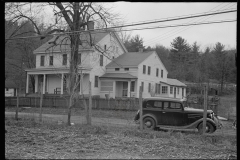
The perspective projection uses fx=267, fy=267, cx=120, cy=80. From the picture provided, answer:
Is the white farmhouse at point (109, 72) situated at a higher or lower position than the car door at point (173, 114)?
higher

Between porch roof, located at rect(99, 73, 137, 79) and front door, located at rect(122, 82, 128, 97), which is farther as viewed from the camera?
front door, located at rect(122, 82, 128, 97)

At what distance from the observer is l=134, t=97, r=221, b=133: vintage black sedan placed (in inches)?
456

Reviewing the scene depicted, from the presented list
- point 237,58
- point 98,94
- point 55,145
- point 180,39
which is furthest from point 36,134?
point 180,39

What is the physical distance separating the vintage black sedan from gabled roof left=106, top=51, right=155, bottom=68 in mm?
23320

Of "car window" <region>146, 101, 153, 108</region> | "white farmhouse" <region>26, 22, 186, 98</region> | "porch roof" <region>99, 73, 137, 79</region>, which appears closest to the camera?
"car window" <region>146, 101, 153, 108</region>

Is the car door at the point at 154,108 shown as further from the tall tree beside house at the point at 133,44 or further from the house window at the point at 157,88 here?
the tall tree beside house at the point at 133,44

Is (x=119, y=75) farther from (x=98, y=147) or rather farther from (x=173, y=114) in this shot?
(x=98, y=147)

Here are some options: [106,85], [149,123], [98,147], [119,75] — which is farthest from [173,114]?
[106,85]

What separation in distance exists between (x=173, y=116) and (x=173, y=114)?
91 millimetres

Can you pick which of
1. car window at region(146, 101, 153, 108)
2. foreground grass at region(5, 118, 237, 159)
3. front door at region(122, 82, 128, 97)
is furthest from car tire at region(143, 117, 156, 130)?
front door at region(122, 82, 128, 97)

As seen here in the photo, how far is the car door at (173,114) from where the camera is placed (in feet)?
39.1

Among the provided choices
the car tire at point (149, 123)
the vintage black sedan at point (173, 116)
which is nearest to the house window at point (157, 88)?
the vintage black sedan at point (173, 116)

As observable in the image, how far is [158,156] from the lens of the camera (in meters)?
6.18

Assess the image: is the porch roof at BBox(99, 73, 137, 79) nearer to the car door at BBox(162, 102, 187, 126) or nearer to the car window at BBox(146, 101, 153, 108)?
the car window at BBox(146, 101, 153, 108)
